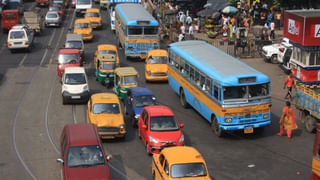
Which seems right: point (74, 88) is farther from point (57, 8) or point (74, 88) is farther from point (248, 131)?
point (57, 8)

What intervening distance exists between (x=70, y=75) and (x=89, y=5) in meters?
35.2

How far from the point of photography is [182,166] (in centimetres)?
1884

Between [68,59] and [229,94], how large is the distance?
52.5 feet

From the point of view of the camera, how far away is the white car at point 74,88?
105 feet

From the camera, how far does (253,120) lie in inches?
1005

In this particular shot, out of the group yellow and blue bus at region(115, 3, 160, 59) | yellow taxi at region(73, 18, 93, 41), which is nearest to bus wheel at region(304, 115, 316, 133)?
yellow and blue bus at region(115, 3, 160, 59)

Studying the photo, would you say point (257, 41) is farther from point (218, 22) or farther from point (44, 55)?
point (44, 55)

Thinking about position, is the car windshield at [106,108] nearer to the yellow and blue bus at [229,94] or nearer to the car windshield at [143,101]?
the car windshield at [143,101]

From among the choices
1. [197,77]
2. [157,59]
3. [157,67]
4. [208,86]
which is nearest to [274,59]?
[157,59]

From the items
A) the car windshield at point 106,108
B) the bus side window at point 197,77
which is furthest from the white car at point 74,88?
the bus side window at point 197,77

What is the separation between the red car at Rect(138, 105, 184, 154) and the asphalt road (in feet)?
2.47

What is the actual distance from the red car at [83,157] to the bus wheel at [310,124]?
10788mm

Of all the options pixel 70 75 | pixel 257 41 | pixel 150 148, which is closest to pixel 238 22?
pixel 257 41

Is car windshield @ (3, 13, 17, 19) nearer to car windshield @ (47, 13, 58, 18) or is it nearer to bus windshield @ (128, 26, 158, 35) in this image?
car windshield @ (47, 13, 58, 18)
